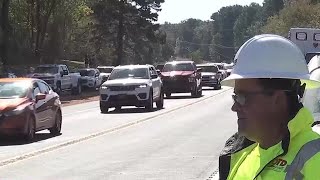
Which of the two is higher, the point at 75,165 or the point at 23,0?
the point at 23,0

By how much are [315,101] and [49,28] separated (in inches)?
2002

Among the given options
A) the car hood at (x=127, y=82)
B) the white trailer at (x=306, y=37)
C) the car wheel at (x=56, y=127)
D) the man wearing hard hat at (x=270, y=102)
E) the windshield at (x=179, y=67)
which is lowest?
the car wheel at (x=56, y=127)

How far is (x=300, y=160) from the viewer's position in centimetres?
219

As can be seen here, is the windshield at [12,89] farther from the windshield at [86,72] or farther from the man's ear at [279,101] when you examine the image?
the windshield at [86,72]

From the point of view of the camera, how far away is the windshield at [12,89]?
15.5 metres

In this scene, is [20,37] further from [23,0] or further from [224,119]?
[224,119]

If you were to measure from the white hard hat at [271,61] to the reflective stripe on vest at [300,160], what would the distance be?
0.33m

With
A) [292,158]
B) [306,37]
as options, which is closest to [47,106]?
[306,37]

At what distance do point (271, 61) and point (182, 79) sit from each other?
106 feet

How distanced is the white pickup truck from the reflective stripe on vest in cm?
3651

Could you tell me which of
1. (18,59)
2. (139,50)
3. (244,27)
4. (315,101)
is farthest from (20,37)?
(244,27)

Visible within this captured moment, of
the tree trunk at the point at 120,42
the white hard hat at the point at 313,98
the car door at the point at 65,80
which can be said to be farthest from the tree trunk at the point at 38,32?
the white hard hat at the point at 313,98

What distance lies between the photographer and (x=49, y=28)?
181 feet

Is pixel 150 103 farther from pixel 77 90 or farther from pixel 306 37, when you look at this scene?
pixel 77 90
